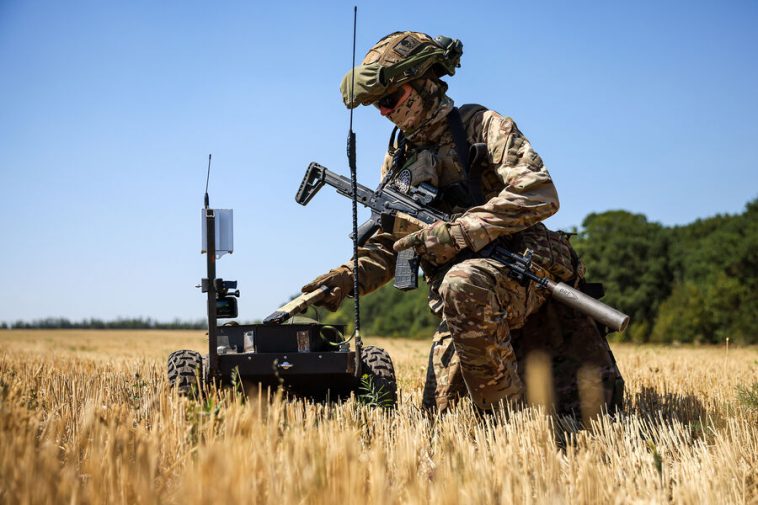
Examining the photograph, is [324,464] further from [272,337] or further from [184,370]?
[184,370]

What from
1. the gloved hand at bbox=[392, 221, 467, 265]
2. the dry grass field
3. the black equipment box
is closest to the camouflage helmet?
the gloved hand at bbox=[392, 221, 467, 265]

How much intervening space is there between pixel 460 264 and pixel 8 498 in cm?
289

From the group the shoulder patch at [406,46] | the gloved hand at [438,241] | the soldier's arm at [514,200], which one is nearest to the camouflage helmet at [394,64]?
the shoulder patch at [406,46]

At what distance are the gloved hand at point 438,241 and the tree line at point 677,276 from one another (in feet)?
99.0

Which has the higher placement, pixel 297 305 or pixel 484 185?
pixel 484 185

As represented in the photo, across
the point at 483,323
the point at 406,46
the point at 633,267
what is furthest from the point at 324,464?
the point at 633,267

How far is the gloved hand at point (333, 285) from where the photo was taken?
5.03 m

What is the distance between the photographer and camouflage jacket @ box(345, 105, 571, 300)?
4.40m

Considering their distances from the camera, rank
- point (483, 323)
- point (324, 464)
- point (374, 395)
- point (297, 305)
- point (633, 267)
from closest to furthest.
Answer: point (324, 464), point (483, 323), point (374, 395), point (297, 305), point (633, 267)

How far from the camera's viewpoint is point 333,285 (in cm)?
508

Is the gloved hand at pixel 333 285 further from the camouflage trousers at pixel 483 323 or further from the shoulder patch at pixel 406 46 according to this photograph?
the shoulder patch at pixel 406 46

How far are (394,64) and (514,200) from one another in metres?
1.19

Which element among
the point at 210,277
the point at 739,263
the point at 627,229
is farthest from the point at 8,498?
the point at 627,229

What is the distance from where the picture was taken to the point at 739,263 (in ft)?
113
